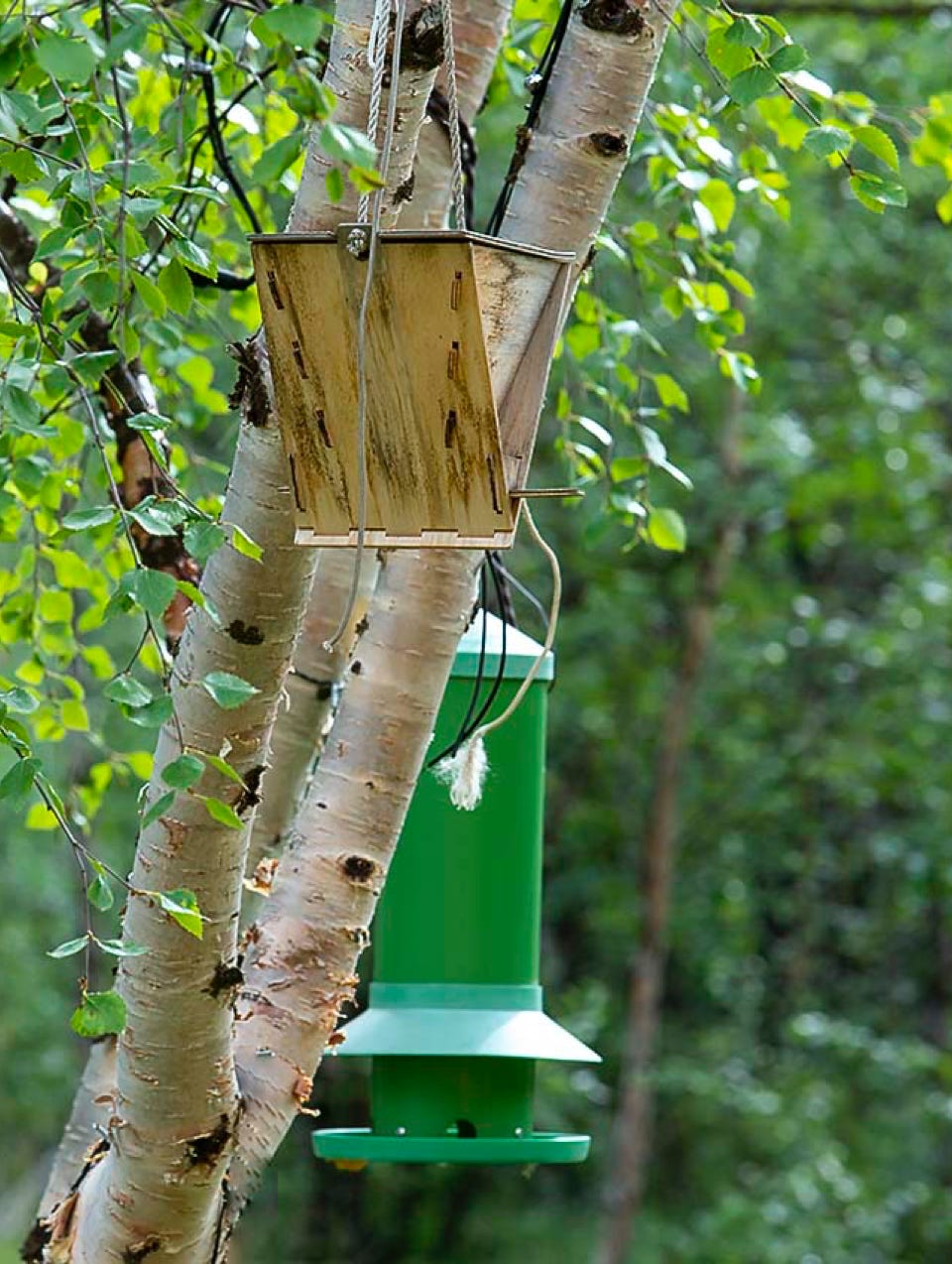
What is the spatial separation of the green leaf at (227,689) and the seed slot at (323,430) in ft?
0.70

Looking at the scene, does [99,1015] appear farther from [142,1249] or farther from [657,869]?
[657,869]

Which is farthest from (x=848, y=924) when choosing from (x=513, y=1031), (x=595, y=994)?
(x=513, y=1031)

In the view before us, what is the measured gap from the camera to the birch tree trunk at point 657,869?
7.30 m

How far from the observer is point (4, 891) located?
39.2 ft

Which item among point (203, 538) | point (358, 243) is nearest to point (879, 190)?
point (358, 243)

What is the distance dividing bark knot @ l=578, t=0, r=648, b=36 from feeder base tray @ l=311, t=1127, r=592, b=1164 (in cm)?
150

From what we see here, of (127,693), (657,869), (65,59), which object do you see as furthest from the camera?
(657,869)

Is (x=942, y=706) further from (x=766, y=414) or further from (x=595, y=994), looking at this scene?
(x=595, y=994)

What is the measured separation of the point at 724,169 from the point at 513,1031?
4.41 feet

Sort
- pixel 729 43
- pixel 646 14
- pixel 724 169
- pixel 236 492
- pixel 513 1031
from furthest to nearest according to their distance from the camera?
pixel 724 169
pixel 513 1031
pixel 646 14
pixel 729 43
pixel 236 492

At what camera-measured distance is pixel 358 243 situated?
1.38 meters

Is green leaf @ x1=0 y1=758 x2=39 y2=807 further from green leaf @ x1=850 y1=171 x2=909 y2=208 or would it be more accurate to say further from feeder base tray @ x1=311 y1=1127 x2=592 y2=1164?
feeder base tray @ x1=311 y1=1127 x2=592 y2=1164

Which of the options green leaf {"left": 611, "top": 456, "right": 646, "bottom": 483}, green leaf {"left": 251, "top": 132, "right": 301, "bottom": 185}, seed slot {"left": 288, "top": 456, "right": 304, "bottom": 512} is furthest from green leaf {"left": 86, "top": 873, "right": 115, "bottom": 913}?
green leaf {"left": 611, "top": 456, "right": 646, "bottom": 483}

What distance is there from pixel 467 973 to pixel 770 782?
5897 millimetres
